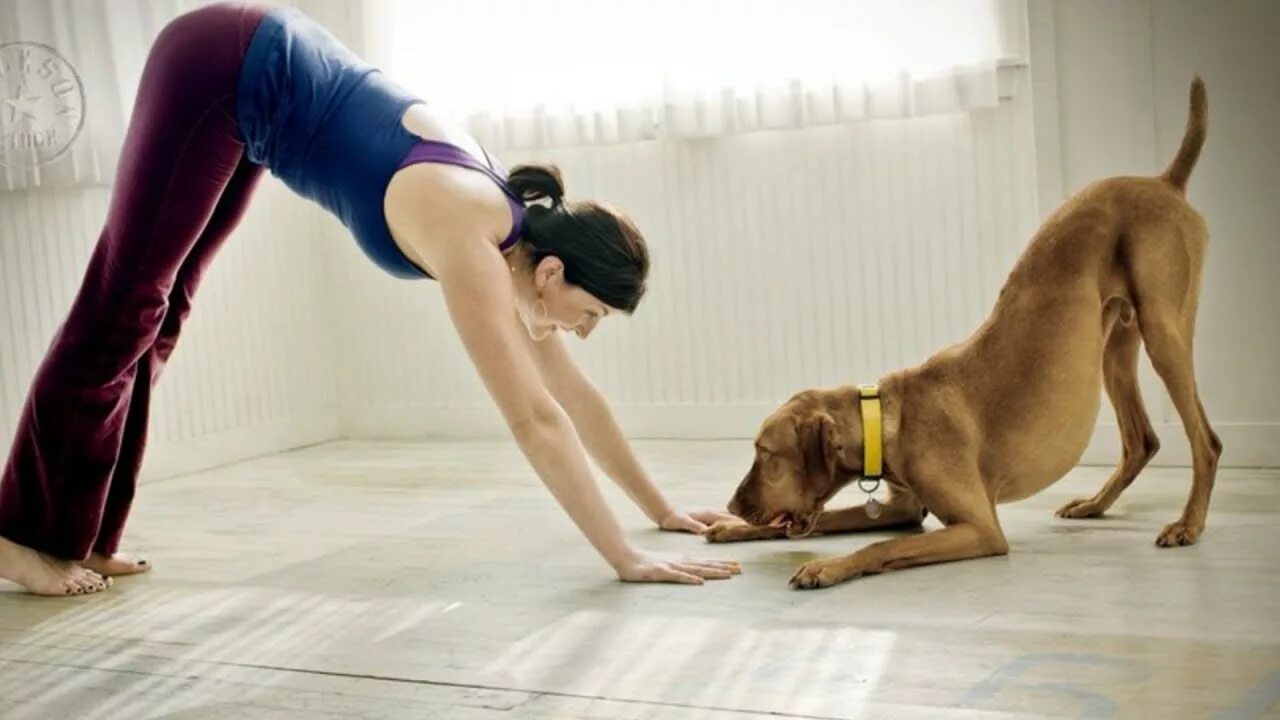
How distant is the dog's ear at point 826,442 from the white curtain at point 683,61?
139 cm

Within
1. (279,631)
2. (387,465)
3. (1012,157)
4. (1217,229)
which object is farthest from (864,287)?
(279,631)

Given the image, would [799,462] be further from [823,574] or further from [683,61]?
[683,61]

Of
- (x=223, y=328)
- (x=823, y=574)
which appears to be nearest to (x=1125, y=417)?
(x=823, y=574)

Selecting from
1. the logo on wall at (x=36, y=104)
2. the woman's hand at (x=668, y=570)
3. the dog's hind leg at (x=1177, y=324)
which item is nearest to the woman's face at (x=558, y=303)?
the woman's hand at (x=668, y=570)

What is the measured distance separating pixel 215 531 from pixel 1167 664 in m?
2.20

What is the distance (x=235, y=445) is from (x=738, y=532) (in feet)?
7.45

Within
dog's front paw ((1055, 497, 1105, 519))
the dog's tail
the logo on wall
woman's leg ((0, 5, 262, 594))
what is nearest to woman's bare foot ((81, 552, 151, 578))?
woman's leg ((0, 5, 262, 594))

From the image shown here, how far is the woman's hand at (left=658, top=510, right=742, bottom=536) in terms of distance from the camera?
2756 millimetres

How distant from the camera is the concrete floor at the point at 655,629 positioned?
1.72 meters

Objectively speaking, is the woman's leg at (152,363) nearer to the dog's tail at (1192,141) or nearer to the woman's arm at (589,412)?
the woman's arm at (589,412)

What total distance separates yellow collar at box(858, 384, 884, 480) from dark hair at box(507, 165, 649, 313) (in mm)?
446

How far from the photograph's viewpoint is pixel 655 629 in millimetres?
2064

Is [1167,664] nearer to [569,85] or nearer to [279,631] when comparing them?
[279,631]

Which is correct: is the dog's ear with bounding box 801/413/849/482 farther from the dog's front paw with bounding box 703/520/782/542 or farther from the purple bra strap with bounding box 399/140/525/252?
the purple bra strap with bounding box 399/140/525/252
